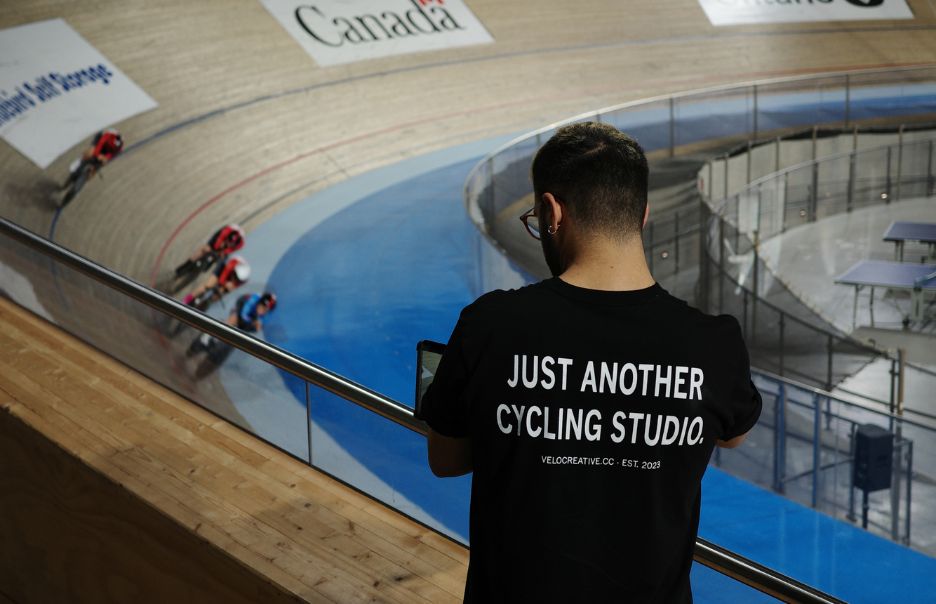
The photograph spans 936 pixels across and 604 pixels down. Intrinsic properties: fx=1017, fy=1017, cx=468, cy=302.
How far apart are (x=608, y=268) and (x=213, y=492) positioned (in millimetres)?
1408

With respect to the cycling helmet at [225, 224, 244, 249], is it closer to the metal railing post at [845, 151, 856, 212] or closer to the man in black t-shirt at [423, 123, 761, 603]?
the metal railing post at [845, 151, 856, 212]

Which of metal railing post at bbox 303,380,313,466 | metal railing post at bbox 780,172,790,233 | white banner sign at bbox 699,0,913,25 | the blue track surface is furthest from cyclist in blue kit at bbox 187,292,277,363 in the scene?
white banner sign at bbox 699,0,913,25

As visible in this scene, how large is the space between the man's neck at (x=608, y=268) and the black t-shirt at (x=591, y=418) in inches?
0.6

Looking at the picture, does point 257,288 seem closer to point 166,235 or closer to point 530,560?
A: point 166,235

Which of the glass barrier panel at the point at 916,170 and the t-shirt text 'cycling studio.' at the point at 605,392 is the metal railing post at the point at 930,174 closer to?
the glass barrier panel at the point at 916,170

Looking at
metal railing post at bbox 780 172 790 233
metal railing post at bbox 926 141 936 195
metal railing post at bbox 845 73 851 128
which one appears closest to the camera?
metal railing post at bbox 780 172 790 233

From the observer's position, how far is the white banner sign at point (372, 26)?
1166 centimetres

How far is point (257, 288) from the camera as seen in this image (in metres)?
7.90

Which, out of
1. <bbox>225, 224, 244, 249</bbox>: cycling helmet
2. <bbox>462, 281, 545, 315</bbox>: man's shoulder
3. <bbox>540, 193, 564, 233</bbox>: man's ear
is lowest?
<bbox>225, 224, 244, 249</bbox>: cycling helmet

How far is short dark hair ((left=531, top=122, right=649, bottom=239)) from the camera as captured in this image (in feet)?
4.03

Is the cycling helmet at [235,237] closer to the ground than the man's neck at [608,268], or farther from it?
closer to the ground

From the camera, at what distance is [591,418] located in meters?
1.19

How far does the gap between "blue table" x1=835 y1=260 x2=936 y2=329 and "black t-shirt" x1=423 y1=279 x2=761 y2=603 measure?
280 inches

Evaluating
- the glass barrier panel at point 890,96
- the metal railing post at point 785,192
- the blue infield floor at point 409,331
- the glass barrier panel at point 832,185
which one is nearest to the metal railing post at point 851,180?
the glass barrier panel at point 832,185
